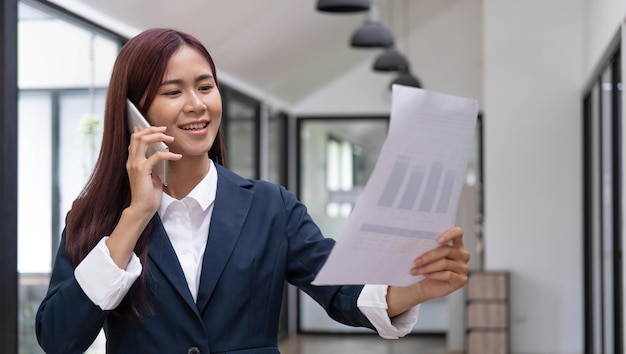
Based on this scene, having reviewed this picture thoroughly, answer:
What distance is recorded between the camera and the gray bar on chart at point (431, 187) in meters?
1.36

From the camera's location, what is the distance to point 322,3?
18.9ft

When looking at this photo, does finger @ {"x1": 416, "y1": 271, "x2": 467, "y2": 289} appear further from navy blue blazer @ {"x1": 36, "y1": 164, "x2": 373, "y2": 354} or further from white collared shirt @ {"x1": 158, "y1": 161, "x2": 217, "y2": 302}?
white collared shirt @ {"x1": 158, "y1": 161, "x2": 217, "y2": 302}

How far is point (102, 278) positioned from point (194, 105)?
30 centimetres

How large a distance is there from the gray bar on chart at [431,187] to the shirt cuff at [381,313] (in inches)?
10.2

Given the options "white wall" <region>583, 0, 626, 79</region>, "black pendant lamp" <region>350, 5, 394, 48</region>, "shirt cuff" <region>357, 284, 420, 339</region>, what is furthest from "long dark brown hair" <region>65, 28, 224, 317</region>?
"black pendant lamp" <region>350, 5, 394, 48</region>

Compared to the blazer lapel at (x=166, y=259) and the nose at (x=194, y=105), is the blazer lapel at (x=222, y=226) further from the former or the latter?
the nose at (x=194, y=105)

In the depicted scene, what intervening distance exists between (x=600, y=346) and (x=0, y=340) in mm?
4644

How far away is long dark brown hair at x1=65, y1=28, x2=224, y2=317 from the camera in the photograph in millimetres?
1648

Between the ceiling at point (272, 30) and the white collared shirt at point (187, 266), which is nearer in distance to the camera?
the white collared shirt at point (187, 266)

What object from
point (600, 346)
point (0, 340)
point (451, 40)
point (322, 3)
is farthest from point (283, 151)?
point (0, 340)

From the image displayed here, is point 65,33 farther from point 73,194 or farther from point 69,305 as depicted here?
point 69,305

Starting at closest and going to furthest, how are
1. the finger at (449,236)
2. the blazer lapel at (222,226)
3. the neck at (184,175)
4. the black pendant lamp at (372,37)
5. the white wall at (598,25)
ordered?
the finger at (449,236), the blazer lapel at (222,226), the neck at (184,175), the white wall at (598,25), the black pendant lamp at (372,37)

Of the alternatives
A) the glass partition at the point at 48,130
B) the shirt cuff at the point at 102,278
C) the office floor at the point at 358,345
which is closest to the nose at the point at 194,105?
the shirt cuff at the point at 102,278

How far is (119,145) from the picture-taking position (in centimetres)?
169
